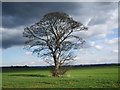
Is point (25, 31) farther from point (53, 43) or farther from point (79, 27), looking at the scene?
point (79, 27)

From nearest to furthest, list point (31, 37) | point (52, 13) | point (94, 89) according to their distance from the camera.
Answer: point (94, 89) → point (52, 13) → point (31, 37)

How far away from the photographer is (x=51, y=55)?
140 feet

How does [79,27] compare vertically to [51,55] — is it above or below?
above

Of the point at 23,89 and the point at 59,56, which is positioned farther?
the point at 59,56


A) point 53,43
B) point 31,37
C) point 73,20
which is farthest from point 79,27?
point 31,37

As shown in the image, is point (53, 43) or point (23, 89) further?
point (53, 43)

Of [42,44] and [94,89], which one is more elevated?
[42,44]

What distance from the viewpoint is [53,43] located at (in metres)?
42.6

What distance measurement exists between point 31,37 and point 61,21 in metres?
7.25

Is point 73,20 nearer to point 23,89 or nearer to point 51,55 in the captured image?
point 51,55

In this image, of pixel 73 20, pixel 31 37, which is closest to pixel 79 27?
pixel 73 20

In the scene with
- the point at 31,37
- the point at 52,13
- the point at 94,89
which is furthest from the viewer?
the point at 31,37

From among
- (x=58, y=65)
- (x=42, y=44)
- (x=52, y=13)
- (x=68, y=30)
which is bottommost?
(x=58, y=65)

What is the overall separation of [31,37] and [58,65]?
26.3ft
